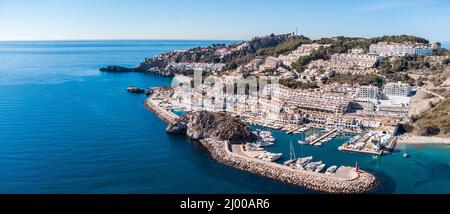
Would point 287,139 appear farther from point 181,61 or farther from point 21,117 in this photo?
point 181,61

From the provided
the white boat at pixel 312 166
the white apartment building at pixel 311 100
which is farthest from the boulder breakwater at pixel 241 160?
the white apartment building at pixel 311 100

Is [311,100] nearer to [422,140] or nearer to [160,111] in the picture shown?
[422,140]

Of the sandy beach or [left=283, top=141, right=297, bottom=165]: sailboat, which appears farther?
the sandy beach

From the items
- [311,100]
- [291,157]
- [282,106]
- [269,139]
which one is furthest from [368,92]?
[291,157]

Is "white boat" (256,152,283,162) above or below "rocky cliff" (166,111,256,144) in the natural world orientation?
below

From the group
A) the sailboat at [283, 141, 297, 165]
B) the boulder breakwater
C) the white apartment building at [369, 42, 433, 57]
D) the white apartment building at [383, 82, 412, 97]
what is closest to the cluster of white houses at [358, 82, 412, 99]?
the white apartment building at [383, 82, 412, 97]

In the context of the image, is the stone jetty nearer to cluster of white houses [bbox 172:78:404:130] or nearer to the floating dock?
cluster of white houses [bbox 172:78:404:130]

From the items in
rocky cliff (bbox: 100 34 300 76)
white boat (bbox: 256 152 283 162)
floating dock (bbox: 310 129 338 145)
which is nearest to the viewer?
white boat (bbox: 256 152 283 162)

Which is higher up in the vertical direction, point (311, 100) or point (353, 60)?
point (353, 60)
